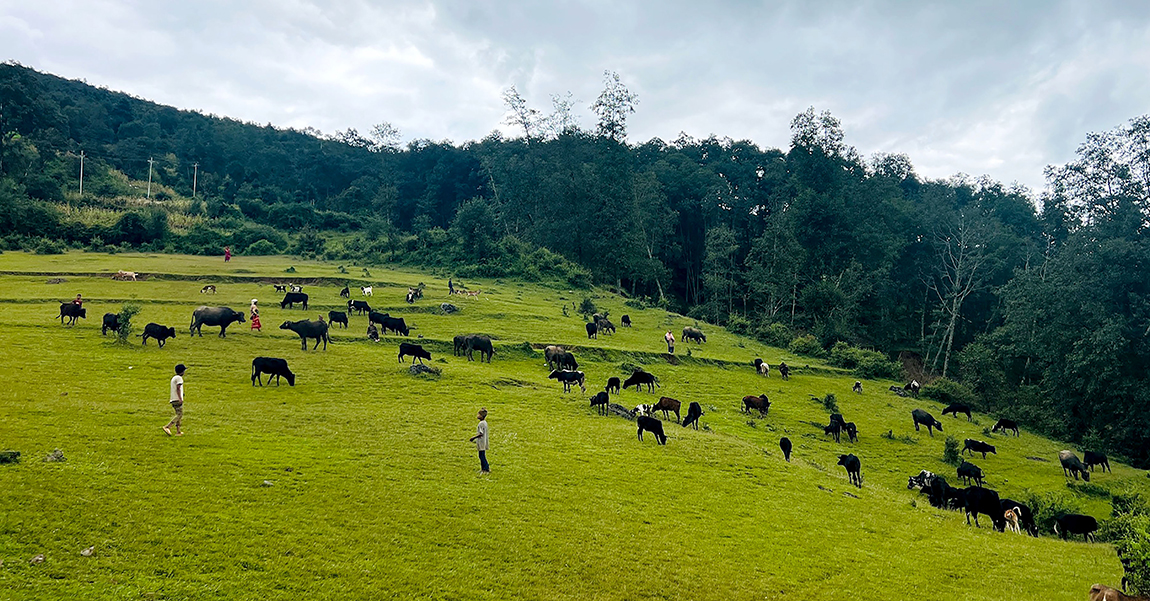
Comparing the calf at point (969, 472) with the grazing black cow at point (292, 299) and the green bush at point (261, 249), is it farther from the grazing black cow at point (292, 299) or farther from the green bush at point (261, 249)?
the green bush at point (261, 249)

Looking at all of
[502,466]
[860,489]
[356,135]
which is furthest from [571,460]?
[356,135]

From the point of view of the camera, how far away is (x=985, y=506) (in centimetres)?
1823

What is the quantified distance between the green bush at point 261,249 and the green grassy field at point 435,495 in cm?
3807

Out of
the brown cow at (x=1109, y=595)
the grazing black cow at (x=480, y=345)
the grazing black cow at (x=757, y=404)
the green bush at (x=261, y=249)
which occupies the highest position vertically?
the green bush at (x=261, y=249)

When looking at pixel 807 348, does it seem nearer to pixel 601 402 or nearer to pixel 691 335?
pixel 691 335

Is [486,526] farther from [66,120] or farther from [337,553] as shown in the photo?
[66,120]

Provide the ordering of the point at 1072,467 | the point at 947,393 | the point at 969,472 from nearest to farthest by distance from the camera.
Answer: the point at 969,472, the point at 1072,467, the point at 947,393

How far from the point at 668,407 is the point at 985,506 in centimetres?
1120

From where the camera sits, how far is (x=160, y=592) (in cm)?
982

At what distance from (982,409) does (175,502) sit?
47.9 metres

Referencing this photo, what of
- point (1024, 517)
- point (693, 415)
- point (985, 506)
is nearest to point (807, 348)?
point (693, 415)

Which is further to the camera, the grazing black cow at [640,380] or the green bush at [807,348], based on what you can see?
the green bush at [807,348]

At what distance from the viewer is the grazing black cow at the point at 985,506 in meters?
18.0

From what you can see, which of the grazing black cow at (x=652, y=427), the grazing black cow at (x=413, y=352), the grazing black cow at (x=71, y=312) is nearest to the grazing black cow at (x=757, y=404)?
the grazing black cow at (x=652, y=427)
